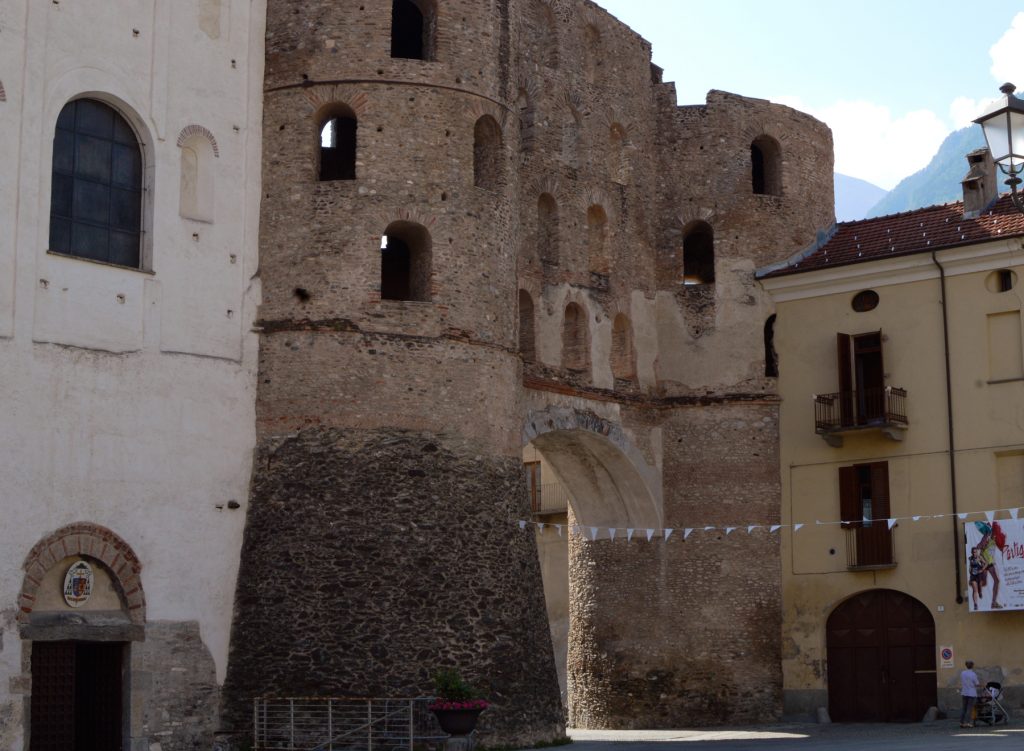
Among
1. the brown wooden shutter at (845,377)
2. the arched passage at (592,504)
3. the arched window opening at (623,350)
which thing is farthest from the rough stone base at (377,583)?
the brown wooden shutter at (845,377)

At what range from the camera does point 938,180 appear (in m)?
104

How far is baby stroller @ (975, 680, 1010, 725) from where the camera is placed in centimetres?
2823

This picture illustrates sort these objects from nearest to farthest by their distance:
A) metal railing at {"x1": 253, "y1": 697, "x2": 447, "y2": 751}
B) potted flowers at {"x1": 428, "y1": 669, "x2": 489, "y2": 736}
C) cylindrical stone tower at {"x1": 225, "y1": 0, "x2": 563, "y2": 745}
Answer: potted flowers at {"x1": 428, "y1": 669, "x2": 489, "y2": 736} < metal railing at {"x1": 253, "y1": 697, "x2": 447, "y2": 751} < cylindrical stone tower at {"x1": 225, "y1": 0, "x2": 563, "y2": 745}

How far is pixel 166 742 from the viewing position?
2383cm

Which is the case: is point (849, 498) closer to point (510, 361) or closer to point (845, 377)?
point (845, 377)

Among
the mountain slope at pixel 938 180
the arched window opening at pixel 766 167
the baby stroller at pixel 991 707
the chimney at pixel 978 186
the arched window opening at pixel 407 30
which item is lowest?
the baby stroller at pixel 991 707

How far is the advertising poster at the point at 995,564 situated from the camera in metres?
29.0

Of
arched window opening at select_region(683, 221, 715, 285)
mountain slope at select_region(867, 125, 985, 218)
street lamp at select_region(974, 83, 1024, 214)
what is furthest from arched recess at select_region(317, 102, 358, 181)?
mountain slope at select_region(867, 125, 985, 218)

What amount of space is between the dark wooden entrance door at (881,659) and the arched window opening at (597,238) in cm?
807

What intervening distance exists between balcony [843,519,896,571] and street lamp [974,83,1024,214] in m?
15.7

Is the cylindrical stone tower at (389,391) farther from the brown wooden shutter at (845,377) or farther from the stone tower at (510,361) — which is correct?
the brown wooden shutter at (845,377)

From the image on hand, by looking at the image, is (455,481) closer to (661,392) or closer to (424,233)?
(424,233)

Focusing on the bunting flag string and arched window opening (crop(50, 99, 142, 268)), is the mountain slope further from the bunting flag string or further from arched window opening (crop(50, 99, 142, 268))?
arched window opening (crop(50, 99, 142, 268))

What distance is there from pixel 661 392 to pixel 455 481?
861 cm
